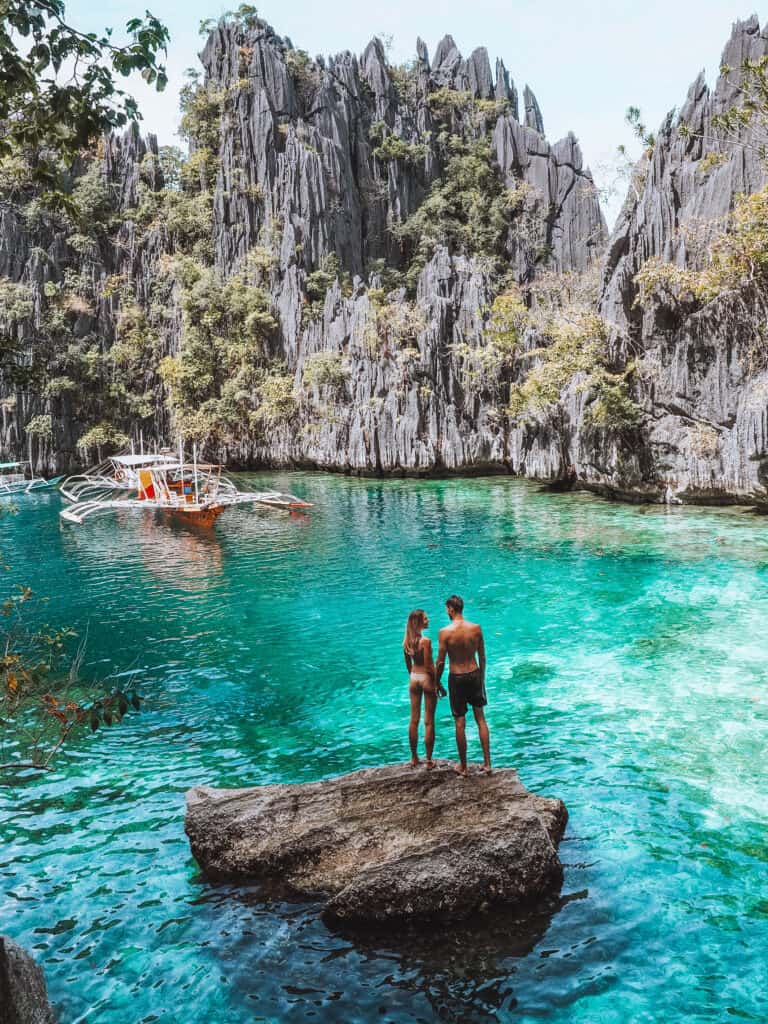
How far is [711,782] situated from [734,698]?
2886mm

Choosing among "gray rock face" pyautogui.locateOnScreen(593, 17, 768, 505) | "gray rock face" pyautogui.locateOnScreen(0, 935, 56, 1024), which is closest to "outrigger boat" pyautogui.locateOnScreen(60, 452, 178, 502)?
"gray rock face" pyautogui.locateOnScreen(593, 17, 768, 505)

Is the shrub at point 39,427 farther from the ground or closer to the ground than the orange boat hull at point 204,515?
farther from the ground

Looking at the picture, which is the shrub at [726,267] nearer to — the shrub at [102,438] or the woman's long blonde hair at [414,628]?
the woman's long blonde hair at [414,628]

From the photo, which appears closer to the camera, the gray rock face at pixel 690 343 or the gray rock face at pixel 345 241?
the gray rock face at pixel 690 343

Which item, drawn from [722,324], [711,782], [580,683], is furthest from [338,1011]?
[722,324]

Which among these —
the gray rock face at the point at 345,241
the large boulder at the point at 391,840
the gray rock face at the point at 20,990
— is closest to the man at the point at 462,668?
the large boulder at the point at 391,840

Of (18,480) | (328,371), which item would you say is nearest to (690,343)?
(328,371)

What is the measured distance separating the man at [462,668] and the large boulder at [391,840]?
47 cm

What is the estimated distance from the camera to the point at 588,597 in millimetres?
17469

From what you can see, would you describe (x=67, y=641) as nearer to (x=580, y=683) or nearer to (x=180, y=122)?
(x=580, y=683)

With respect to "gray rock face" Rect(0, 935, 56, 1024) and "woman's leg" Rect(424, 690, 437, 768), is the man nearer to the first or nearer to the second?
"woman's leg" Rect(424, 690, 437, 768)

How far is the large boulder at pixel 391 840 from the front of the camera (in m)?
6.34

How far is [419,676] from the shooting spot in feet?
26.1

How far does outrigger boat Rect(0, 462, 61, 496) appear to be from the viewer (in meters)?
47.7
